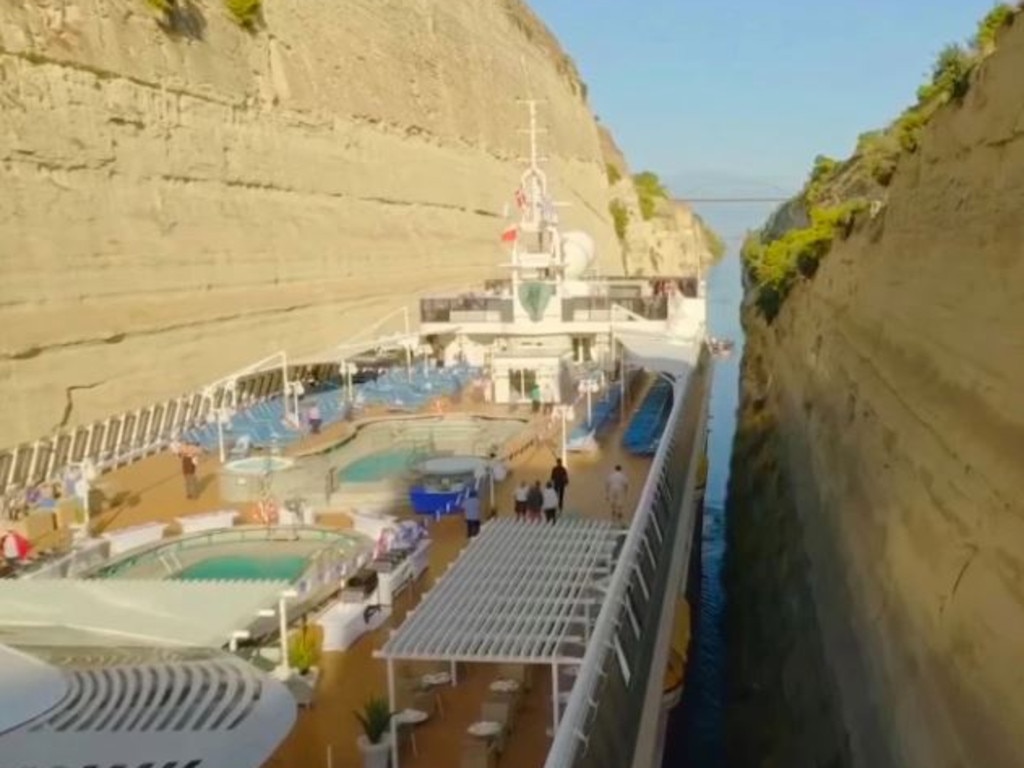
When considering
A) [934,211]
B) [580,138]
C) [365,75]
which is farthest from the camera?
[580,138]

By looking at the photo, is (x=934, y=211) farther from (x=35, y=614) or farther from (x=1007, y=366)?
(x=35, y=614)

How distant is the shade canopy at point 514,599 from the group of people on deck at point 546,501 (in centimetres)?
178

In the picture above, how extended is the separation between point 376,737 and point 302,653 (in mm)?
1690

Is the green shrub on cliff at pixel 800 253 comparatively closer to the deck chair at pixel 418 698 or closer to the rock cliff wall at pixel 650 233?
the deck chair at pixel 418 698

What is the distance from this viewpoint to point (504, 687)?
9070mm

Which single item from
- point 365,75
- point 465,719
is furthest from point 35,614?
point 365,75

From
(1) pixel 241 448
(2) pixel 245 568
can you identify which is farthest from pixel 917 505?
(1) pixel 241 448

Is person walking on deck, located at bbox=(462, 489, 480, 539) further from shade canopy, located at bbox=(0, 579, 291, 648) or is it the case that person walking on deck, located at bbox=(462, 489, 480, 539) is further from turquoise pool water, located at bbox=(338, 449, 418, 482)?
shade canopy, located at bbox=(0, 579, 291, 648)

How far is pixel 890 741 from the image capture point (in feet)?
35.5

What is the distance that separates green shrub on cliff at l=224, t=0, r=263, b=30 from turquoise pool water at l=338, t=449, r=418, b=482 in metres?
17.6

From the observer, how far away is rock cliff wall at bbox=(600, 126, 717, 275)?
105788 millimetres

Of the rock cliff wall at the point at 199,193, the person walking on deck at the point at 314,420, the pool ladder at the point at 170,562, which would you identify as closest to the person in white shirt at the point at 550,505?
the pool ladder at the point at 170,562

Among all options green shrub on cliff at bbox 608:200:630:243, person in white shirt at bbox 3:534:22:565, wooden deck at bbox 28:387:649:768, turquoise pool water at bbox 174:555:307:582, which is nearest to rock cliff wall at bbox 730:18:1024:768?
wooden deck at bbox 28:387:649:768

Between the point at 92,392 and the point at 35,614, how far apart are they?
1405cm
